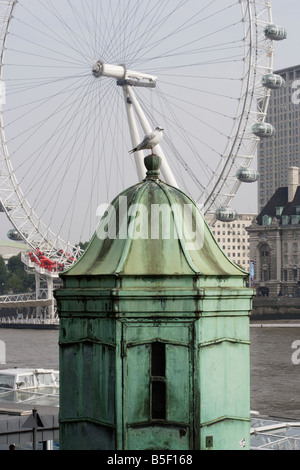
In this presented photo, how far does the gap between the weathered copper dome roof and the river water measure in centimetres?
1913

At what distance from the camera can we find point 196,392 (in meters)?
4.22

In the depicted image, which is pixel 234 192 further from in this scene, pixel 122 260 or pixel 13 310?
pixel 13 310

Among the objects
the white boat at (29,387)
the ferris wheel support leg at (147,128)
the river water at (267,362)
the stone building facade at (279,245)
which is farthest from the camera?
the stone building facade at (279,245)

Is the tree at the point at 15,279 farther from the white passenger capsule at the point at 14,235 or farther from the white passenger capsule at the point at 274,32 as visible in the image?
the white passenger capsule at the point at 274,32

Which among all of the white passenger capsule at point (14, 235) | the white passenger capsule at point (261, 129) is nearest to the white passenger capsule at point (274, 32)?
the white passenger capsule at point (261, 129)

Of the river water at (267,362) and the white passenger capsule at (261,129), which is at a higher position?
the white passenger capsule at (261,129)

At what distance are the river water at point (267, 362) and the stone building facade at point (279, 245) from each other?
20619 mm

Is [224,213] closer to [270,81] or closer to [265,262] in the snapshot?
[270,81]

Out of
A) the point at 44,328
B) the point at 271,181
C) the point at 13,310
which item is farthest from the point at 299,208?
the point at 271,181

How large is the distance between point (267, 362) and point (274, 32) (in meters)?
16.0

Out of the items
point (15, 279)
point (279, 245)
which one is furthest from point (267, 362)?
point (15, 279)

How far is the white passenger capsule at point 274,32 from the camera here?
147 ft

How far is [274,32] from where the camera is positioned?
44969mm

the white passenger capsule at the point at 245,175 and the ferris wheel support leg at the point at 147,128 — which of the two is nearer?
the ferris wheel support leg at the point at 147,128
